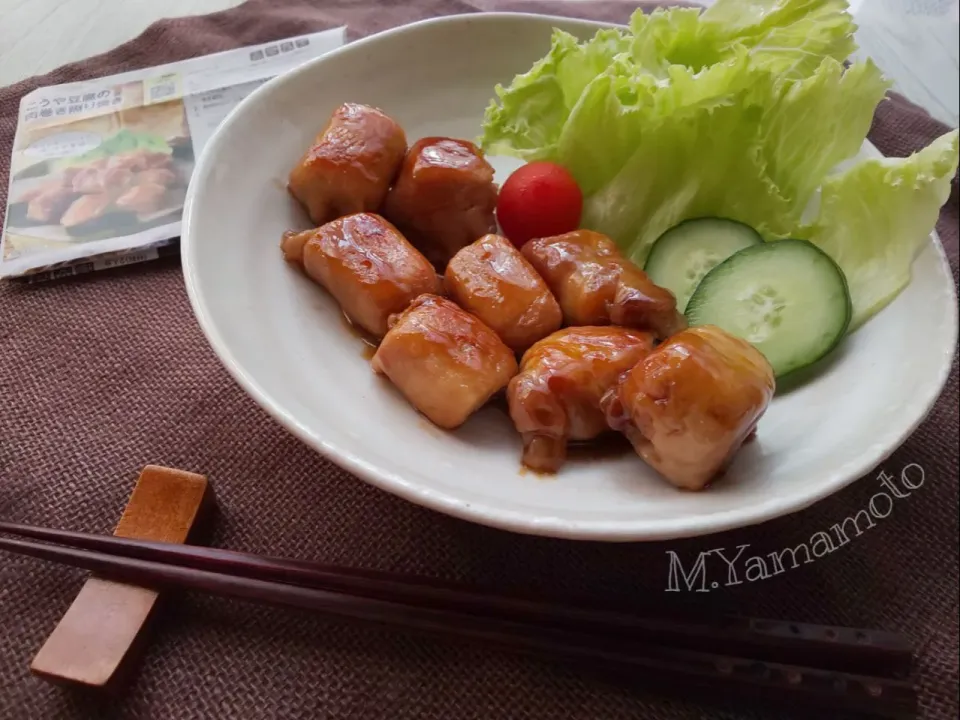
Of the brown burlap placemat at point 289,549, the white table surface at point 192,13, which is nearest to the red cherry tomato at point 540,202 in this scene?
the brown burlap placemat at point 289,549

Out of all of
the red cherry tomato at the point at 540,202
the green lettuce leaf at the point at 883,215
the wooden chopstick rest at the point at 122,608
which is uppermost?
the green lettuce leaf at the point at 883,215

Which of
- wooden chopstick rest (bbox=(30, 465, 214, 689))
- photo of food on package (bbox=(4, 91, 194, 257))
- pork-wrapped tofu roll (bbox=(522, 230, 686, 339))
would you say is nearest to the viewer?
wooden chopstick rest (bbox=(30, 465, 214, 689))

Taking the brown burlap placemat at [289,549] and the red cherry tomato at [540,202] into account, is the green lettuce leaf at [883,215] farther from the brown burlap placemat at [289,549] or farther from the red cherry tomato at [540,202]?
the red cherry tomato at [540,202]

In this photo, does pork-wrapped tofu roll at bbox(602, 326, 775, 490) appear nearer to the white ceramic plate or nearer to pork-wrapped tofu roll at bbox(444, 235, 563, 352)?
the white ceramic plate

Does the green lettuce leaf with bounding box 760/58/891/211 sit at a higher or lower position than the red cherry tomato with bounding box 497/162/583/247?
higher

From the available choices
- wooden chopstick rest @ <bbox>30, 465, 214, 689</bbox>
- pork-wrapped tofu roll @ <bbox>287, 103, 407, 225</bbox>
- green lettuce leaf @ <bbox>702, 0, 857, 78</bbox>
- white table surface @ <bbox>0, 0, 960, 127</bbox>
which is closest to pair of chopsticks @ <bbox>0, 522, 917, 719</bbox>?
wooden chopstick rest @ <bbox>30, 465, 214, 689</bbox>

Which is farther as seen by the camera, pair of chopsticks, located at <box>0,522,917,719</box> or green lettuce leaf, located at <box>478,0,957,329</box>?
green lettuce leaf, located at <box>478,0,957,329</box>

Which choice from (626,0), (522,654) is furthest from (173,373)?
(626,0)

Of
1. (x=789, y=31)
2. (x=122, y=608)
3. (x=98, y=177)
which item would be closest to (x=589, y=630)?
(x=122, y=608)
